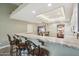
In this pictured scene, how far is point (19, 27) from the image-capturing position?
2.34m

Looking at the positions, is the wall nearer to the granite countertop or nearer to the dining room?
the dining room

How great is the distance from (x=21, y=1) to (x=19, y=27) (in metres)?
0.47

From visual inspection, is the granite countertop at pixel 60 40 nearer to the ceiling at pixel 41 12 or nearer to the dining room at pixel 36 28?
the dining room at pixel 36 28

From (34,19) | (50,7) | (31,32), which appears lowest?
(31,32)

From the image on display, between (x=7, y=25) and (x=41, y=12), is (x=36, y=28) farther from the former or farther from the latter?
(x=7, y=25)

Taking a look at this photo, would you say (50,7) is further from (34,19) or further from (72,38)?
(72,38)

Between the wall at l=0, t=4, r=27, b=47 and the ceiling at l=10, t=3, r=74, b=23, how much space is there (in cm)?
9

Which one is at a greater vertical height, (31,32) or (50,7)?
(50,7)

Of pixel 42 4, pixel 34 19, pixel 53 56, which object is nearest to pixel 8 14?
pixel 34 19

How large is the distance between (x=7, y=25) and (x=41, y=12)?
666 millimetres

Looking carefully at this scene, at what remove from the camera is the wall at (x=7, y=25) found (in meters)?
2.31

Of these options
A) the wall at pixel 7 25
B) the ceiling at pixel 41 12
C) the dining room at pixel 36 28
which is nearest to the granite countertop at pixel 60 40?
the dining room at pixel 36 28

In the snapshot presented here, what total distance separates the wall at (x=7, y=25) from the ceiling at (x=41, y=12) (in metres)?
0.09

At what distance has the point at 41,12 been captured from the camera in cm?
233
